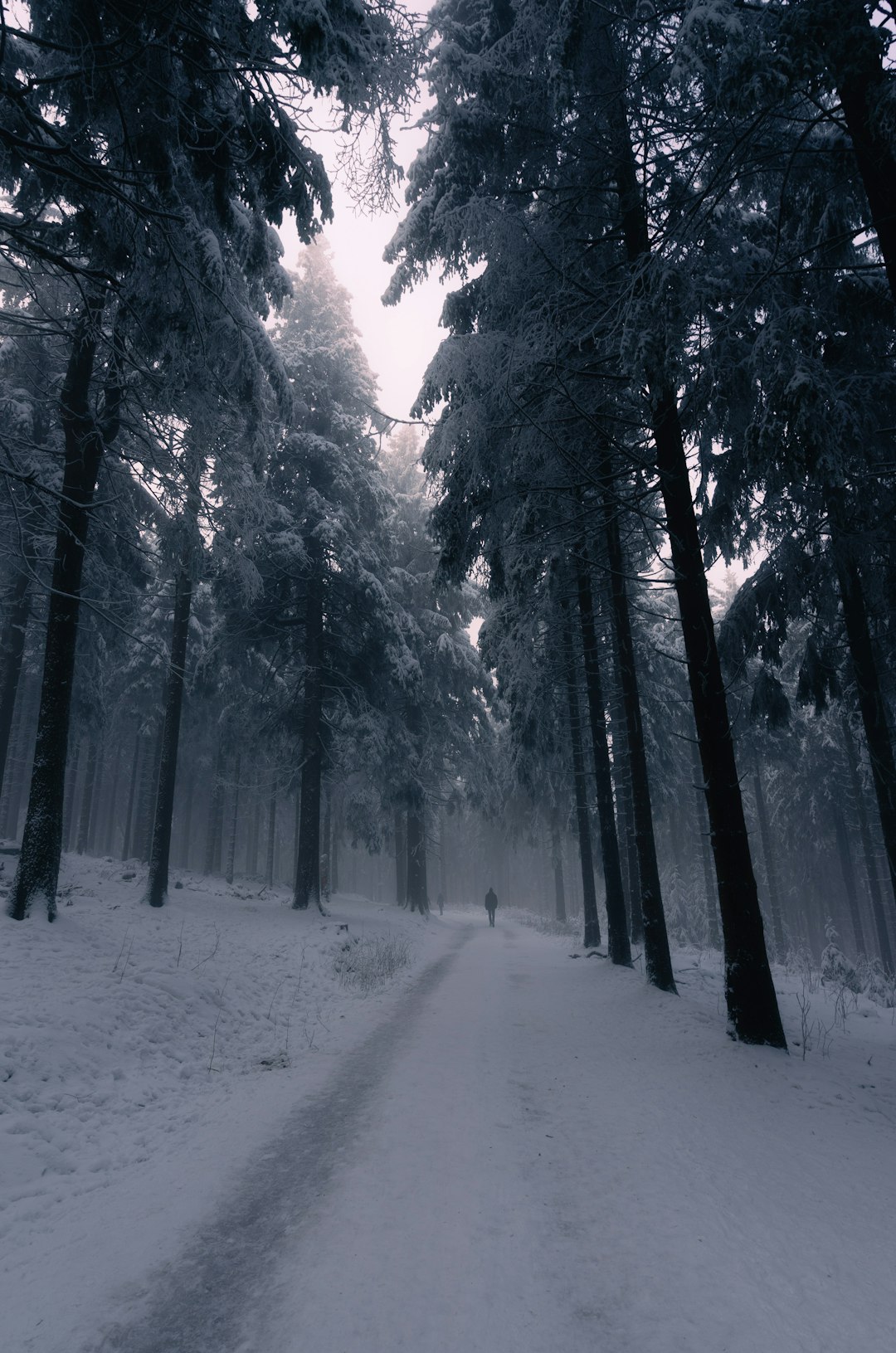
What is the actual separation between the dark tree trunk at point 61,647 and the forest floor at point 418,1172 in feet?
2.84

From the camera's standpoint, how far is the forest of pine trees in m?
5.19

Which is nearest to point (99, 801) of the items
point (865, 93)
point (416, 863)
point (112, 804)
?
point (112, 804)

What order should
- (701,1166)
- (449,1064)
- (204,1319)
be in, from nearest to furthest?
(204,1319) → (701,1166) → (449,1064)

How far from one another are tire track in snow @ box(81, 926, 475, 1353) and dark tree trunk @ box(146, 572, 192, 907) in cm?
945

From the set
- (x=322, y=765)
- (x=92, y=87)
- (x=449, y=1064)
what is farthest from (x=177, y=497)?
(x=322, y=765)

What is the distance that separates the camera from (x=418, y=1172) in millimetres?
3826

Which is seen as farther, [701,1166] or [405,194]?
[405,194]

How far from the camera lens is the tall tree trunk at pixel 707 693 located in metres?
6.54

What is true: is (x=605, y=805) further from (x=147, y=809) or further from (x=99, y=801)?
(x=99, y=801)

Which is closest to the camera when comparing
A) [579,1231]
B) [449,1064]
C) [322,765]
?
[579,1231]

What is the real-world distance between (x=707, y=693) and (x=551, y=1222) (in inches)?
219

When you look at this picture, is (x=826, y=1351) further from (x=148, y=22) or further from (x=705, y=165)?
(x=705, y=165)

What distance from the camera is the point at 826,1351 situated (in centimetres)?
234

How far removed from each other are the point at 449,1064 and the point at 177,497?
8.13 meters
